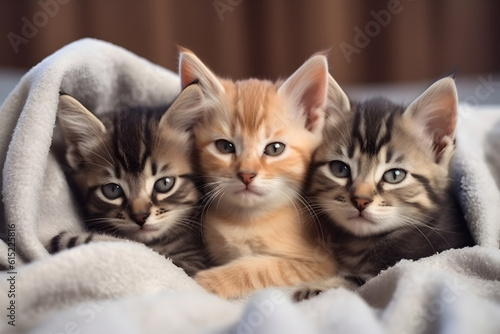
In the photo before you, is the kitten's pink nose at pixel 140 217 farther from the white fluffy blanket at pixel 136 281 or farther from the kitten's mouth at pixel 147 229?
the white fluffy blanket at pixel 136 281

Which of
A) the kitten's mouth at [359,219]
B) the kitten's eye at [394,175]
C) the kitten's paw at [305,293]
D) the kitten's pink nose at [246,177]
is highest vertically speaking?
the kitten's pink nose at [246,177]

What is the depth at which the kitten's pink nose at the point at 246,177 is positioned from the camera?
1.13 metres

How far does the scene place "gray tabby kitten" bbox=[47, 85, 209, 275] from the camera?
1.16 m

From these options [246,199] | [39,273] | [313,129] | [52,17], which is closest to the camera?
[39,273]

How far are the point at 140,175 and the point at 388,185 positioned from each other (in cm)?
59

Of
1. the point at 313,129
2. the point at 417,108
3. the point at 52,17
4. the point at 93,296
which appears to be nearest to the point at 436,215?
the point at 417,108

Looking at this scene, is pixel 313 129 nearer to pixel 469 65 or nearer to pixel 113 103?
pixel 113 103

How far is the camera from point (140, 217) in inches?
44.3

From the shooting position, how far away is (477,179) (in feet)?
4.00

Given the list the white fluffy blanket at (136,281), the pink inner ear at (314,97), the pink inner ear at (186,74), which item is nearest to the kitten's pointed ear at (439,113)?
the white fluffy blanket at (136,281)

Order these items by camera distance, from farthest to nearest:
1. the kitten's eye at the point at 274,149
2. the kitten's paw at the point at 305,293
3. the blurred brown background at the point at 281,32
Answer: the blurred brown background at the point at 281,32
the kitten's eye at the point at 274,149
the kitten's paw at the point at 305,293

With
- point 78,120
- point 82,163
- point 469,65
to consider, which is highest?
point 78,120

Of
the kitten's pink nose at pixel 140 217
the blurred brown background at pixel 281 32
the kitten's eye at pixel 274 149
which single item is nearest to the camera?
the kitten's pink nose at pixel 140 217

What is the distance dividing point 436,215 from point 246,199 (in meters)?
0.46
